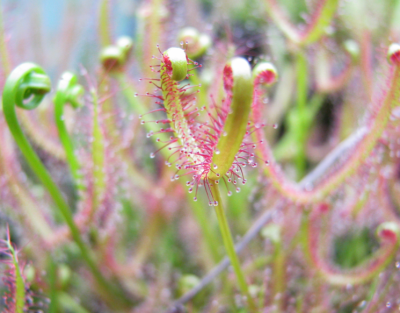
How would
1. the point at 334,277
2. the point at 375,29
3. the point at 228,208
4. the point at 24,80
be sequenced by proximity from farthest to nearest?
the point at 375,29
the point at 228,208
the point at 334,277
the point at 24,80

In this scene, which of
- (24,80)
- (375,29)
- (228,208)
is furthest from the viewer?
(375,29)

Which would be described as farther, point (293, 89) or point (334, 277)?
point (293, 89)

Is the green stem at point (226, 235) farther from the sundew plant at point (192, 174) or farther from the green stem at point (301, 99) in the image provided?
the green stem at point (301, 99)

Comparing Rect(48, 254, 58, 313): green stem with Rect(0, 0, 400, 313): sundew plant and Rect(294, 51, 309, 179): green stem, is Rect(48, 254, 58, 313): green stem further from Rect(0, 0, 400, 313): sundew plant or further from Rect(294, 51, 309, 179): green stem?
Rect(294, 51, 309, 179): green stem

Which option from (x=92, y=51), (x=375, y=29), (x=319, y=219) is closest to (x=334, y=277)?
(x=319, y=219)

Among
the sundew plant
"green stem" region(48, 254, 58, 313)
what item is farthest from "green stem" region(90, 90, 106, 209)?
"green stem" region(48, 254, 58, 313)

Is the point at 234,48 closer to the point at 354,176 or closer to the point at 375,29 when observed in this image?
the point at 354,176

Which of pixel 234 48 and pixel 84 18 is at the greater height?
pixel 84 18

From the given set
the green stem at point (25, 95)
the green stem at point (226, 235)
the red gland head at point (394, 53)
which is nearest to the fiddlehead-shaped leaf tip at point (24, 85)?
the green stem at point (25, 95)

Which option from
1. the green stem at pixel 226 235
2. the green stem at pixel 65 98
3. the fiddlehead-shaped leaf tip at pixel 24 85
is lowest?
the green stem at pixel 226 235
